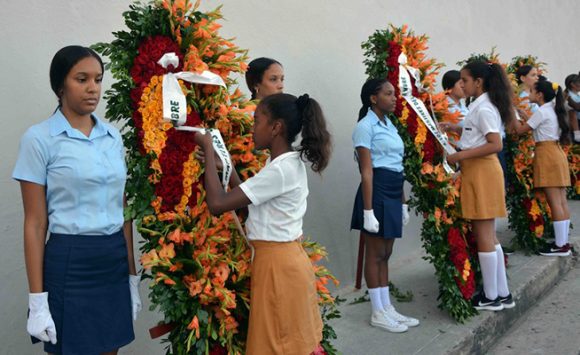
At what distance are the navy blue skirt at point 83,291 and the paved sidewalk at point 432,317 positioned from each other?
1.99 metres

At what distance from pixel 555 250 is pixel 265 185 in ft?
15.6

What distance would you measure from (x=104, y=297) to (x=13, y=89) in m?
1.21

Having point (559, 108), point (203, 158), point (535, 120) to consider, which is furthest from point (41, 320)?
point (559, 108)

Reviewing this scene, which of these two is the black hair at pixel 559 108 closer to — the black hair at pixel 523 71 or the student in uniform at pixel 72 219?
the black hair at pixel 523 71

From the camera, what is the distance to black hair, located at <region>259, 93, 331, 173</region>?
238 cm

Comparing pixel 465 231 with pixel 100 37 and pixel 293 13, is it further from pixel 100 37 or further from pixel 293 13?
pixel 100 37

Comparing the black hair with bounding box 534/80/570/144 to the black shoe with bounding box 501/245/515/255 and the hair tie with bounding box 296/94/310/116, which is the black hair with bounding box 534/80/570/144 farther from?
the hair tie with bounding box 296/94/310/116

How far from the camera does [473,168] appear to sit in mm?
4270

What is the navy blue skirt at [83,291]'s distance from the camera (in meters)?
2.05

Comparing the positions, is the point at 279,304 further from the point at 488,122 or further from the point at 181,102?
the point at 488,122

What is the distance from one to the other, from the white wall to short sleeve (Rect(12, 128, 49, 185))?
29.8 inches

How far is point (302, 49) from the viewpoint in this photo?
454 centimetres

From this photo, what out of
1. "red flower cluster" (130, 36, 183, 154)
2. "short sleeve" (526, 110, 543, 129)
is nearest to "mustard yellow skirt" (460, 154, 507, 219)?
"short sleeve" (526, 110, 543, 129)

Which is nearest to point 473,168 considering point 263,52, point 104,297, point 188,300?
point 263,52
